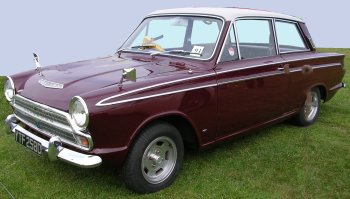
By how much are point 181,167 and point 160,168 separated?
0.36 m

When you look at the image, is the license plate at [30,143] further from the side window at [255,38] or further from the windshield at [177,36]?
the side window at [255,38]

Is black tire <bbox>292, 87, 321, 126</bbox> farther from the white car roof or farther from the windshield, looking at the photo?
the windshield

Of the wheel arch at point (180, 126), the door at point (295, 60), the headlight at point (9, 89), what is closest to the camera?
the wheel arch at point (180, 126)

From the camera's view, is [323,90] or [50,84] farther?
[323,90]

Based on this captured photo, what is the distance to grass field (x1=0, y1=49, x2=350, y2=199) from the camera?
3.72 metres

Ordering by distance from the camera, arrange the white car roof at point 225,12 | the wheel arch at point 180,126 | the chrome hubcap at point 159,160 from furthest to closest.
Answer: the white car roof at point 225,12, the chrome hubcap at point 159,160, the wheel arch at point 180,126

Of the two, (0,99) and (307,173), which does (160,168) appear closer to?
(307,173)

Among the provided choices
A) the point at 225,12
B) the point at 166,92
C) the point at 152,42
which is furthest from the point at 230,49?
the point at 166,92

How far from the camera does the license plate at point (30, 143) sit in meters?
A: 3.50

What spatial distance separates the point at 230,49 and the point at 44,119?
6.94 ft

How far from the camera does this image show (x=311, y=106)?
19.4 ft

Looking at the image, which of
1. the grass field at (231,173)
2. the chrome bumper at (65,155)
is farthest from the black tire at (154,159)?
the chrome bumper at (65,155)

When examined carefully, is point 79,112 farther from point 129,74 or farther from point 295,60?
point 295,60

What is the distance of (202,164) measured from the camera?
434cm
